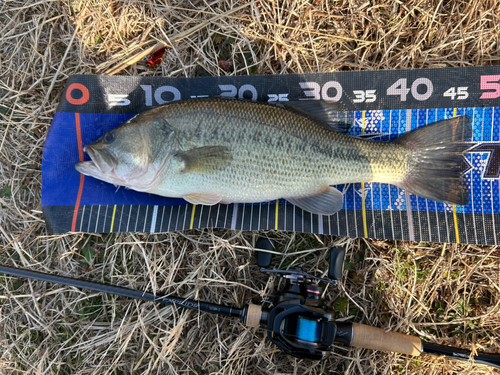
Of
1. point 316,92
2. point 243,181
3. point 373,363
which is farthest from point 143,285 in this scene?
point 316,92

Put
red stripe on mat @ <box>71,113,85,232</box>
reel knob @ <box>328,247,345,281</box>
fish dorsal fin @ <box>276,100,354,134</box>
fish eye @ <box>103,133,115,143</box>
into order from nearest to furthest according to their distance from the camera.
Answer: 1. reel knob @ <box>328,247,345,281</box>
2. fish eye @ <box>103,133,115,143</box>
3. fish dorsal fin @ <box>276,100,354,134</box>
4. red stripe on mat @ <box>71,113,85,232</box>

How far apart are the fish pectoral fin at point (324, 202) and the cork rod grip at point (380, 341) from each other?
91 cm

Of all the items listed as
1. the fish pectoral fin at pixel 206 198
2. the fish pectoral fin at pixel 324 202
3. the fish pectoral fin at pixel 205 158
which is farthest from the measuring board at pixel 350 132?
the fish pectoral fin at pixel 205 158

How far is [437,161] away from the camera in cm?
244

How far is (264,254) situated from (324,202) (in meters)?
0.68

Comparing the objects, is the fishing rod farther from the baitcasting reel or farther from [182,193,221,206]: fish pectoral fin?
[182,193,221,206]: fish pectoral fin

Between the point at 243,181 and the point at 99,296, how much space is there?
→ 5.83 ft

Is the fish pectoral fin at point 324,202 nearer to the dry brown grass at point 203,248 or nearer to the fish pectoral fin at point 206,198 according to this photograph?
the dry brown grass at point 203,248

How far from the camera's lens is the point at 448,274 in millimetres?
2584

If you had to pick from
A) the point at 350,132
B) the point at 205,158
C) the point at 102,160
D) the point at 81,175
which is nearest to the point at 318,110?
the point at 350,132

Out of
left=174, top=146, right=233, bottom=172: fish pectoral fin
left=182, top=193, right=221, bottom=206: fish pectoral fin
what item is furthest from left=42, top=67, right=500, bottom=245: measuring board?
left=174, top=146, right=233, bottom=172: fish pectoral fin

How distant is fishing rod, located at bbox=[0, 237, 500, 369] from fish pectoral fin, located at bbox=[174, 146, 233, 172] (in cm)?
85

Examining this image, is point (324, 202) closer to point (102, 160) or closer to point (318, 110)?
point (318, 110)

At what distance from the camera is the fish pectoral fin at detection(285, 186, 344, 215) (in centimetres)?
248
